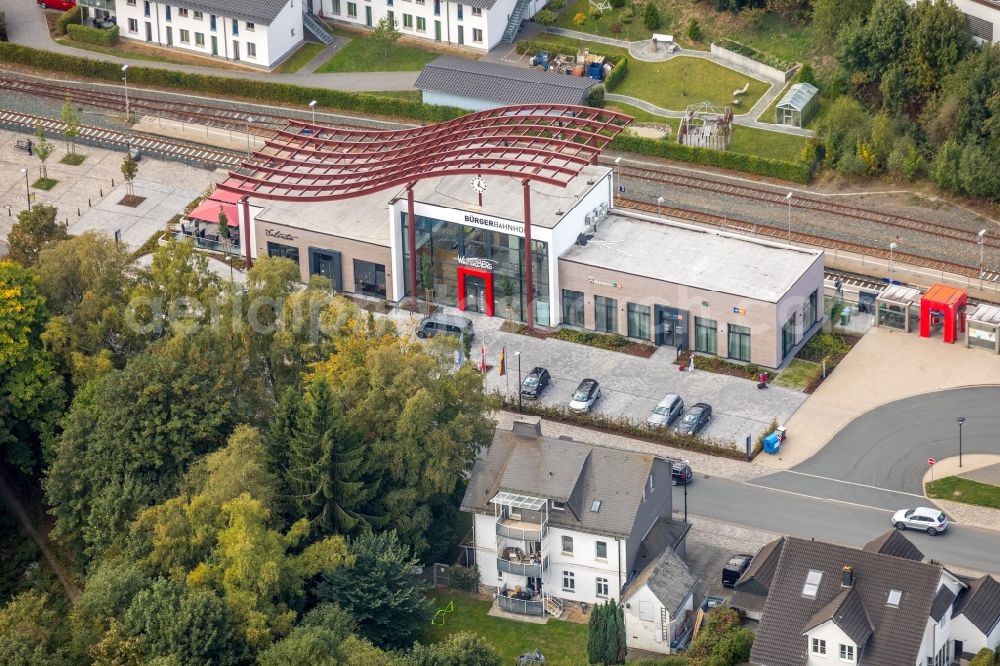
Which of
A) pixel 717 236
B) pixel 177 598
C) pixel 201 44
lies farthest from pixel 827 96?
pixel 177 598

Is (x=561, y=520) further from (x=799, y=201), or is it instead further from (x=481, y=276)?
(x=799, y=201)

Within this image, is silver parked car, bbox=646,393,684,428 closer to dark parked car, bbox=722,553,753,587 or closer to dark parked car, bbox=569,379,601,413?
dark parked car, bbox=569,379,601,413

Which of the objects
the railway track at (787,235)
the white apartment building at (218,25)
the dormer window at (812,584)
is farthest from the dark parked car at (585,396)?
the white apartment building at (218,25)

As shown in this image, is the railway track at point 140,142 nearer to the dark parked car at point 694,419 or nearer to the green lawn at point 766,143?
the green lawn at point 766,143

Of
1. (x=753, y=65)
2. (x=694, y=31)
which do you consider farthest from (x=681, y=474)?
(x=694, y=31)

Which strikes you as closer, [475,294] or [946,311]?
[946,311]
